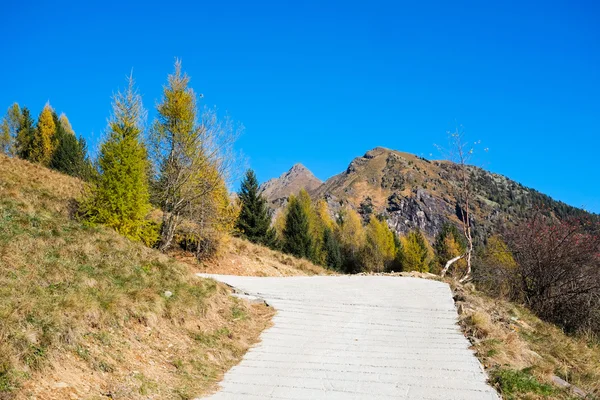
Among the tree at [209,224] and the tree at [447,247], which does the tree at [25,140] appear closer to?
the tree at [209,224]

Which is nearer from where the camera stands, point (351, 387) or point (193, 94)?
point (351, 387)

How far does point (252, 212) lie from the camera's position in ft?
120

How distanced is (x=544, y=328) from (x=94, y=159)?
16.8 metres

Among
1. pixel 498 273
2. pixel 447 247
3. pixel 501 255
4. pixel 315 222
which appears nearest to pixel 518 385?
pixel 498 273

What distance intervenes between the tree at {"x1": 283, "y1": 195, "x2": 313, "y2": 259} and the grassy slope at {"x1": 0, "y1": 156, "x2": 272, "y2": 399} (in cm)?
3125

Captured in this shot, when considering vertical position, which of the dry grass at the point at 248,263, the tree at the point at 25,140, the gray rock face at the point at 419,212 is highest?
the gray rock face at the point at 419,212

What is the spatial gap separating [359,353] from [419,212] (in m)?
187

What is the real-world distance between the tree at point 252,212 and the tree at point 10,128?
2789 cm

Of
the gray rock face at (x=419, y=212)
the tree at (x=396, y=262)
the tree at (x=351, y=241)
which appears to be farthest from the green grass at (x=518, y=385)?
the gray rock face at (x=419, y=212)

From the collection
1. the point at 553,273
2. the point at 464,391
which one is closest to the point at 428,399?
the point at 464,391

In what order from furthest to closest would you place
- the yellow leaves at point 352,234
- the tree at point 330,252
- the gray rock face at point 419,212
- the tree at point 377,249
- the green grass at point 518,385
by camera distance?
the gray rock face at point 419,212, the yellow leaves at point 352,234, the tree at point 377,249, the tree at point 330,252, the green grass at point 518,385

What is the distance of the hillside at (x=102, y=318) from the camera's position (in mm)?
4969

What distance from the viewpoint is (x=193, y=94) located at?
18.4 m

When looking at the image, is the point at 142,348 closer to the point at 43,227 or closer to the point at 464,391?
the point at 464,391
